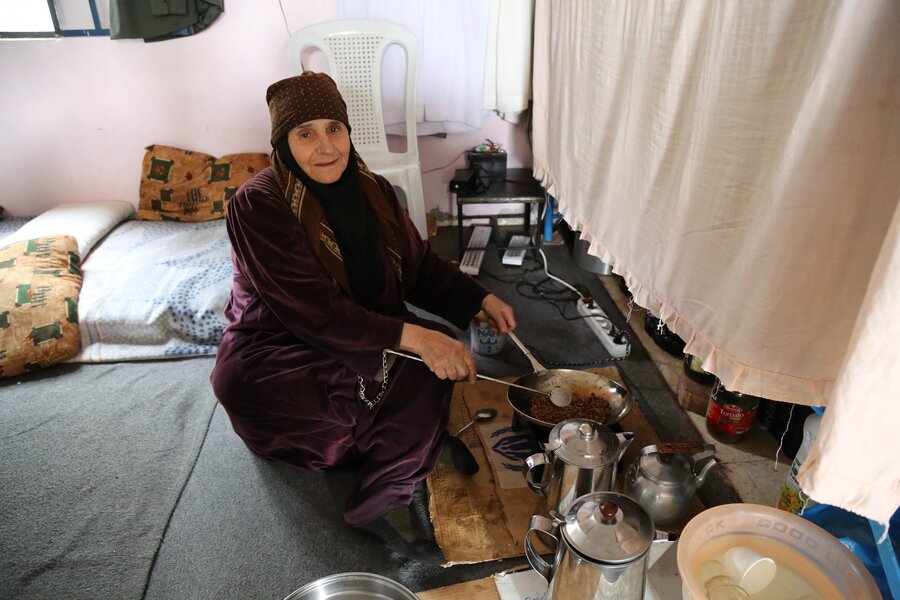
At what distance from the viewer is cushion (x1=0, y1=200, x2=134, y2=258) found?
2.37 metres

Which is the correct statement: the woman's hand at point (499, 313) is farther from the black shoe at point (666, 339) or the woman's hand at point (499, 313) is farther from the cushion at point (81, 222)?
the cushion at point (81, 222)

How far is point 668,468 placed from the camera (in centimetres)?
114

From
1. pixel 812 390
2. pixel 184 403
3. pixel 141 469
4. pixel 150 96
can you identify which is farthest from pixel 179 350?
pixel 812 390

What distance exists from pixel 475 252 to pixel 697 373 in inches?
50.1

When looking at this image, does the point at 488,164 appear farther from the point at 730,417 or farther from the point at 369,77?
the point at 730,417

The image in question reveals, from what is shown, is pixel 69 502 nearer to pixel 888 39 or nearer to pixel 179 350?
pixel 179 350

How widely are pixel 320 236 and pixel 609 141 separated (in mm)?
785

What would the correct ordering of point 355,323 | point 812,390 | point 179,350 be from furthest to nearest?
point 179,350, point 355,323, point 812,390

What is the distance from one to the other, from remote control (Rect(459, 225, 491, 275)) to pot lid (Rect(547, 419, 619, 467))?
1438 millimetres

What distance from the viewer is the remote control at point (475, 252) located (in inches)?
97.1

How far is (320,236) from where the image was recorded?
1.32 meters

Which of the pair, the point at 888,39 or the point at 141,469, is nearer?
the point at 888,39

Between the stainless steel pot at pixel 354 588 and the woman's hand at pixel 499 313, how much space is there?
705mm

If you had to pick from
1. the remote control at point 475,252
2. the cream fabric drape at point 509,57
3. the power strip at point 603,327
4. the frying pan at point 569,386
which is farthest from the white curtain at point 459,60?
the frying pan at point 569,386
